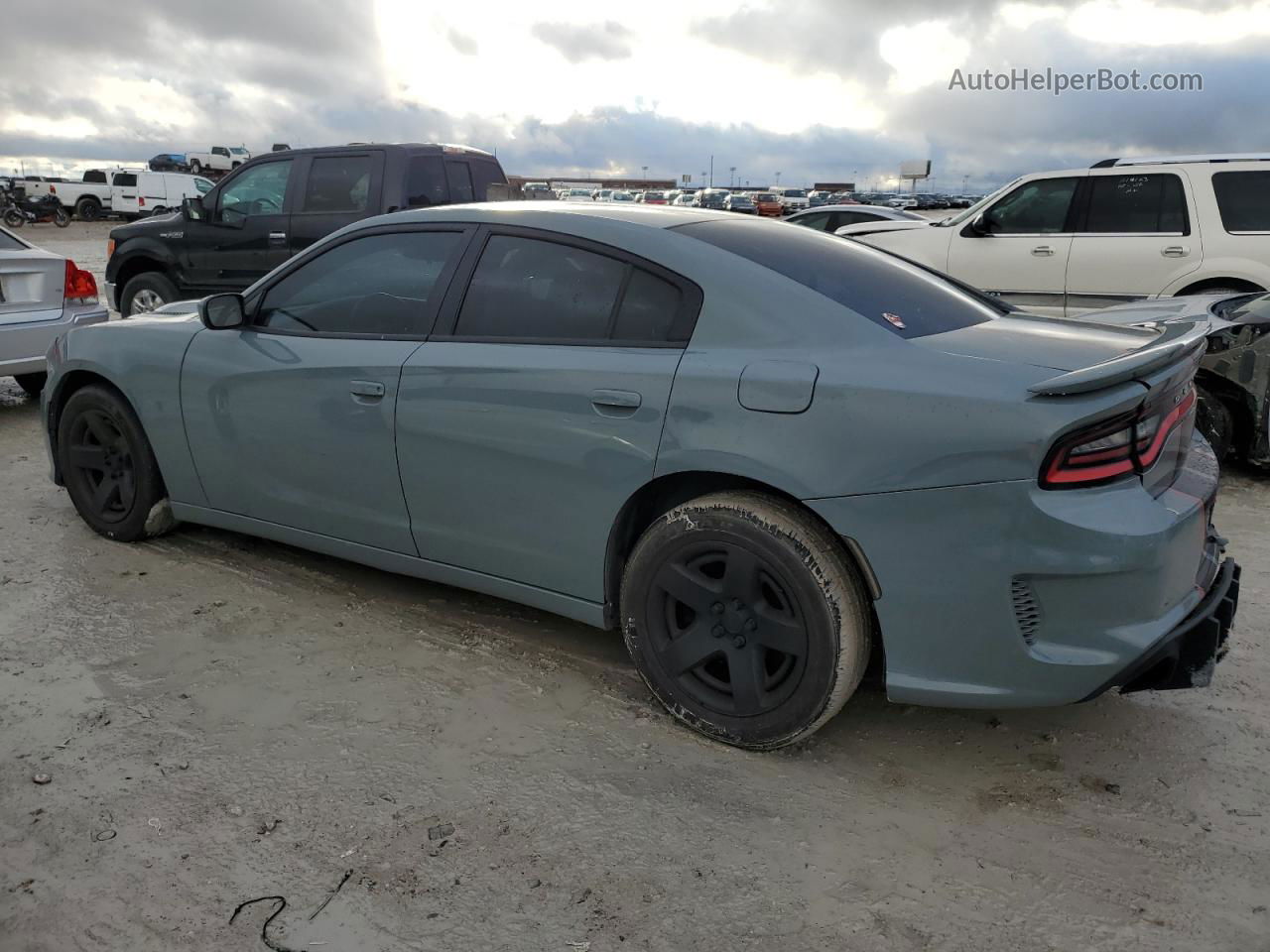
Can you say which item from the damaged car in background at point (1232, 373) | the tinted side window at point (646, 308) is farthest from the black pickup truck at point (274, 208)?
the tinted side window at point (646, 308)

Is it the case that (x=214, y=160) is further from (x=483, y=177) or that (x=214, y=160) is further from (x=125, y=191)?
(x=483, y=177)

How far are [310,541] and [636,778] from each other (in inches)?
69.5

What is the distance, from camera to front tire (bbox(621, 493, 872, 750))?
2744 millimetres

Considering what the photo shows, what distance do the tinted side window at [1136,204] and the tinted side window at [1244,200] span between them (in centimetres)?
27

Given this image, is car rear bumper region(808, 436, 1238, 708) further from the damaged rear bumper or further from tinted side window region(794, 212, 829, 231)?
tinted side window region(794, 212, 829, 231)

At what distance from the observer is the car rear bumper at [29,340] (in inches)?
276

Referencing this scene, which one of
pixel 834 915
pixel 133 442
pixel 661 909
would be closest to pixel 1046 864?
pixel 834 915

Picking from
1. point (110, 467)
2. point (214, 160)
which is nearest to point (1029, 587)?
point (110, 467)

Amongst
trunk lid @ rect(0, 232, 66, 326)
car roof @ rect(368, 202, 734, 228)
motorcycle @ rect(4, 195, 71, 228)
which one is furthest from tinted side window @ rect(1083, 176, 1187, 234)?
motorcycle @ rect(4, 195, 71, 228)

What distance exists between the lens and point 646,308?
3131mm

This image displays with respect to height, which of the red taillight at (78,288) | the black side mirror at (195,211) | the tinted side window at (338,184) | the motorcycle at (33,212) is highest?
the motorcycle at (33,212)

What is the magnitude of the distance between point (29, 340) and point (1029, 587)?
708 cm

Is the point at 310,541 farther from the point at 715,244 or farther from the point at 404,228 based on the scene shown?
the point at 715,244

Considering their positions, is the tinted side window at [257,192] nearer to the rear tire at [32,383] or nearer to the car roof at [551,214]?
the rear tire at [32,383]
